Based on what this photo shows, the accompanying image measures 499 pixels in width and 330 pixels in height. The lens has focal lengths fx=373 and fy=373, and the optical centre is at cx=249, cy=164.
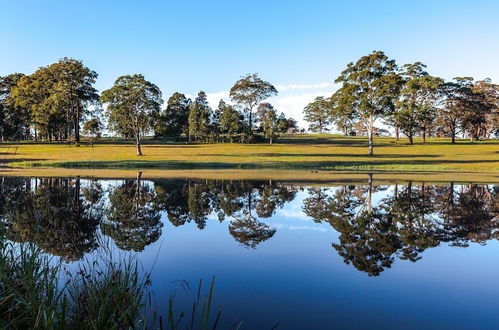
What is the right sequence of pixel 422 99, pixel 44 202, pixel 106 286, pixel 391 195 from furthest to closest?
pixel 422 99 < pixel 391 195 < pixel 44 202 < pixel 106 286

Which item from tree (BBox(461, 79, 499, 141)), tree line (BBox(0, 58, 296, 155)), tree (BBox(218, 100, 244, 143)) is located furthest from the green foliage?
tree (BBox(461, 79, 499, 141))

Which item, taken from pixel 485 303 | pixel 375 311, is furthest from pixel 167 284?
pixel 485 303

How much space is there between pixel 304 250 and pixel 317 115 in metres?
129

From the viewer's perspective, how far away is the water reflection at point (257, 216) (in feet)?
28.0

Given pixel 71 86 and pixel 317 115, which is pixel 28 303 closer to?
pixel 71 86

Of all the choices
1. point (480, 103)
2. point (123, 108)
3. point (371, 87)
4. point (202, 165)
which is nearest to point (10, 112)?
point (123, 108)

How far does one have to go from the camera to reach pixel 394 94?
58.6 m

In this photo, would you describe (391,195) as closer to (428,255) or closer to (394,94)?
(428,255)

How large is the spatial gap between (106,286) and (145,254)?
3.68 metres

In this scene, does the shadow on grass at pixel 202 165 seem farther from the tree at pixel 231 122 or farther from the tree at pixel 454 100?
the tree at pixel 454 100

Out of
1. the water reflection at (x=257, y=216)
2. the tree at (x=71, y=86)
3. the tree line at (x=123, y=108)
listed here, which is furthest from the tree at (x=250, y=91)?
the water reflection at (x=257, y=216)

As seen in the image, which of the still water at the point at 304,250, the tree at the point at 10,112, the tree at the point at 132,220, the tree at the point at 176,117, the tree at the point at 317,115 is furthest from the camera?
the tree at the point at 317,115

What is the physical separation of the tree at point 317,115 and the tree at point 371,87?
67.3 m

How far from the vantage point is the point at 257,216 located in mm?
13695
